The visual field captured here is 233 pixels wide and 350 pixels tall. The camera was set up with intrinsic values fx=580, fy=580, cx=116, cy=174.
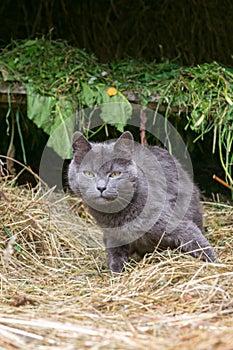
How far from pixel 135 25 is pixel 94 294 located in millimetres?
3022

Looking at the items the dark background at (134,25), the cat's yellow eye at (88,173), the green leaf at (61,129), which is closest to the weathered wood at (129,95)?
the green leaf at (61,129)

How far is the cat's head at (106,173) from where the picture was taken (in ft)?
7.79

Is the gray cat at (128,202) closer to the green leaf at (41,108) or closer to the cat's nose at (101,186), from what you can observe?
the cat's nose at (101,186)

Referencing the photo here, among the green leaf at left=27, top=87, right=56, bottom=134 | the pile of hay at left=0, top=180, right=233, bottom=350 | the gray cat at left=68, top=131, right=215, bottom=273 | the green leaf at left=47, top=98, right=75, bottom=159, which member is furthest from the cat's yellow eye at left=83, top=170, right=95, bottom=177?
the green leaf at left=27, top=87, right=56, bottom=134

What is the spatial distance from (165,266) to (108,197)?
38 centimetres

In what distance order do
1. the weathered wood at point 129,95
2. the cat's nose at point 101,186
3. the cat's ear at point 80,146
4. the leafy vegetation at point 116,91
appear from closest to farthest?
the cat's nose at point 101,186 → the cat's ear at point 80,146 → the leafy vegetation at point 116,91 → the weathered wood at point 129,95

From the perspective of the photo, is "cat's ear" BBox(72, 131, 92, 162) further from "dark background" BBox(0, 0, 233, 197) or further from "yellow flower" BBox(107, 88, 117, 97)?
"dark background" BBox(0, 0, 233, 197)

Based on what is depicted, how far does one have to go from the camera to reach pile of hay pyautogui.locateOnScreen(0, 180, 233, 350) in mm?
1490

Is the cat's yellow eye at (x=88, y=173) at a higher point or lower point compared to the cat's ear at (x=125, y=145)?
lower

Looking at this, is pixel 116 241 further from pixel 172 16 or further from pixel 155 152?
pixel 172 16

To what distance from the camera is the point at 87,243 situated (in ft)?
9.89

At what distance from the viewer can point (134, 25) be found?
14.8 feet

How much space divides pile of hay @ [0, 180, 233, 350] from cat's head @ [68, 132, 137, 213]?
0.94 ft

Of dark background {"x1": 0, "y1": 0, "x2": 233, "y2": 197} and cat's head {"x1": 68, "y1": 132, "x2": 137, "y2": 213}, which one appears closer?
cat's head {"x1": 68, "y1": 132, "x2": 137, "y2": 213}
